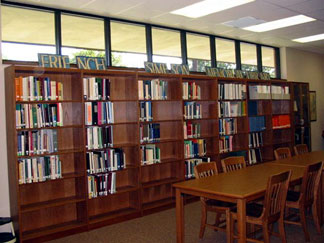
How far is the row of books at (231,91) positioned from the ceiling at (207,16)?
1115mm

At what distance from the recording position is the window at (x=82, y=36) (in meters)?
5.10

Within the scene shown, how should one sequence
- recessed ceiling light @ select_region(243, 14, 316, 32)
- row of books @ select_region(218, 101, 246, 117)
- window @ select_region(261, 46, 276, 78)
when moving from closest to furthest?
recessed ceiling light @ select_region(243, 14, 316, 32)
row of books @ select_region(218, 101, 246, 117)
window @ select_region(261, 46, 276, 78)

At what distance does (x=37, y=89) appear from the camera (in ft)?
13.7

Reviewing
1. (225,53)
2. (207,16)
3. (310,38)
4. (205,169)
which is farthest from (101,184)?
(310,38)

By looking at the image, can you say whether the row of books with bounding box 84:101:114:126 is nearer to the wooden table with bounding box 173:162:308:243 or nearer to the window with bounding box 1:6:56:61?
the window with bounding box 1:6:56:61

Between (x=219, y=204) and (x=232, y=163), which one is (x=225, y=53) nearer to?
(x=232, y=163)

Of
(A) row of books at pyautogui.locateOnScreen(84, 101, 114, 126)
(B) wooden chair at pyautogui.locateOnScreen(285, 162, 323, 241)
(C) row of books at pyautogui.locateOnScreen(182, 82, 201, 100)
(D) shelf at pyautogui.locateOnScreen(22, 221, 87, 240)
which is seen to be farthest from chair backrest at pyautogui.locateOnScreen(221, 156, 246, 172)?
(D) shelf at pyautogui.locateOnScreen(22, 221, 87, 240)

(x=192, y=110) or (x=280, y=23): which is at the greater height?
(x=280, y=23)

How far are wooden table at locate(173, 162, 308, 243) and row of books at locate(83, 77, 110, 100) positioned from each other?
1.84 metres

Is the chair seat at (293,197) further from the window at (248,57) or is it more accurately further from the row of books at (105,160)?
the window at (248,57)

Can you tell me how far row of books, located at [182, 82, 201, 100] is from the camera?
18.7 feet

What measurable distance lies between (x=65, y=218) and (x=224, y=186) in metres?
2.41

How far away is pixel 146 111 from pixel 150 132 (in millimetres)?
337

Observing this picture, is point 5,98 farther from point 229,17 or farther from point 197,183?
point 229,17
